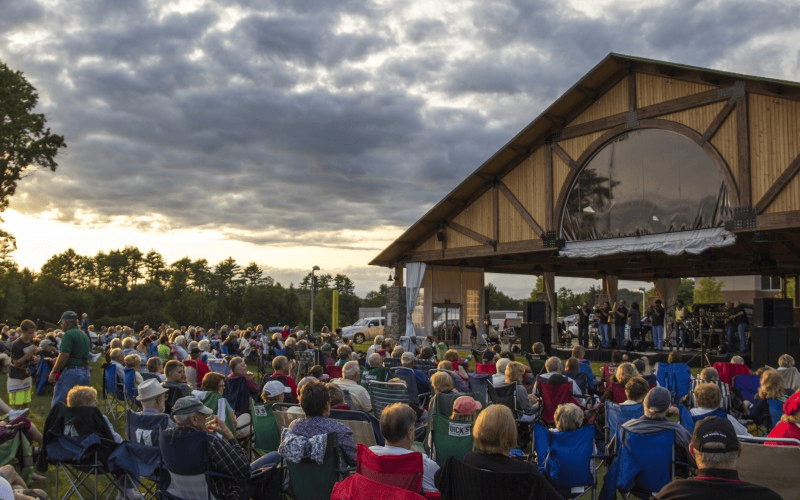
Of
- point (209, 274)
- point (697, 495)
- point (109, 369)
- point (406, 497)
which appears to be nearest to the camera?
point (697, 495)

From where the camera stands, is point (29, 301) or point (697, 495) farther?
point (29, 301)

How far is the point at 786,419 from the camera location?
464cm

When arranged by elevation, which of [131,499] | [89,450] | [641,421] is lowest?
[131,499]

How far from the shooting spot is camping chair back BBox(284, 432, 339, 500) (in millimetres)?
4332

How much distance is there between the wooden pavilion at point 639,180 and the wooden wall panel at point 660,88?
0.09 ft

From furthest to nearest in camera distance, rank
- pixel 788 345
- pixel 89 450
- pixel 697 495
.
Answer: pixel 788 345
pixel 89 450
pixel 697 495

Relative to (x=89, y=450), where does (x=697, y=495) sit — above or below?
above

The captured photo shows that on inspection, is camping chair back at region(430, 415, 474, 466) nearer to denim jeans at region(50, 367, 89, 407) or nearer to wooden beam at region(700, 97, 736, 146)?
denim jeans at region(50, 367, 89, 407)

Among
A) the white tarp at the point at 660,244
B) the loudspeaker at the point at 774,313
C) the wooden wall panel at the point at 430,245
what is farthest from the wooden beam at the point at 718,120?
the wooden wall panel at the point at 430,245

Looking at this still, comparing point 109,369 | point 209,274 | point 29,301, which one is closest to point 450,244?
point 109,369

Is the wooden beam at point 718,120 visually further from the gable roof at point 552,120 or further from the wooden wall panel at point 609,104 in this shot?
the wooden wall panel at point 609,104

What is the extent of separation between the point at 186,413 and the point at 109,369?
5530mm

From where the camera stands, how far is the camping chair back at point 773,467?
4.00m

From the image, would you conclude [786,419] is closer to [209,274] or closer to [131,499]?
[131,499]
